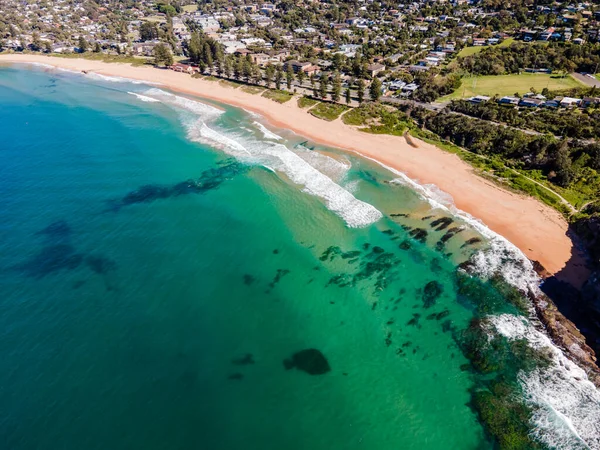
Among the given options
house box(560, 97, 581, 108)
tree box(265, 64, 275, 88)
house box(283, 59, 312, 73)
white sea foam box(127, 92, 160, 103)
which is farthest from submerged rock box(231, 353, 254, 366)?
house box(283, 59, 312, 73)

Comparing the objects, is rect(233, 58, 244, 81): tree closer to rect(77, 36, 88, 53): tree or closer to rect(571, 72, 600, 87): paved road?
rect(77, 36, 88, 53): tree

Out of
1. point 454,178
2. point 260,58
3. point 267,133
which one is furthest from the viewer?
point 260,58

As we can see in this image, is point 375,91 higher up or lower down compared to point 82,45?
lower down

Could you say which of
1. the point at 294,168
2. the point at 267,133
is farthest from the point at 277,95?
the point at 294,168

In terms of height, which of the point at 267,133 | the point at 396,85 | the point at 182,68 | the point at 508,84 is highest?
the point at 182,68

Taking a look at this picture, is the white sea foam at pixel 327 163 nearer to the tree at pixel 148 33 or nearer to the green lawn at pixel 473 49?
the green lawn at pixel 473 49

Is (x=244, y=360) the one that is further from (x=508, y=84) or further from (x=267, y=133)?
(x=508, y=84)
